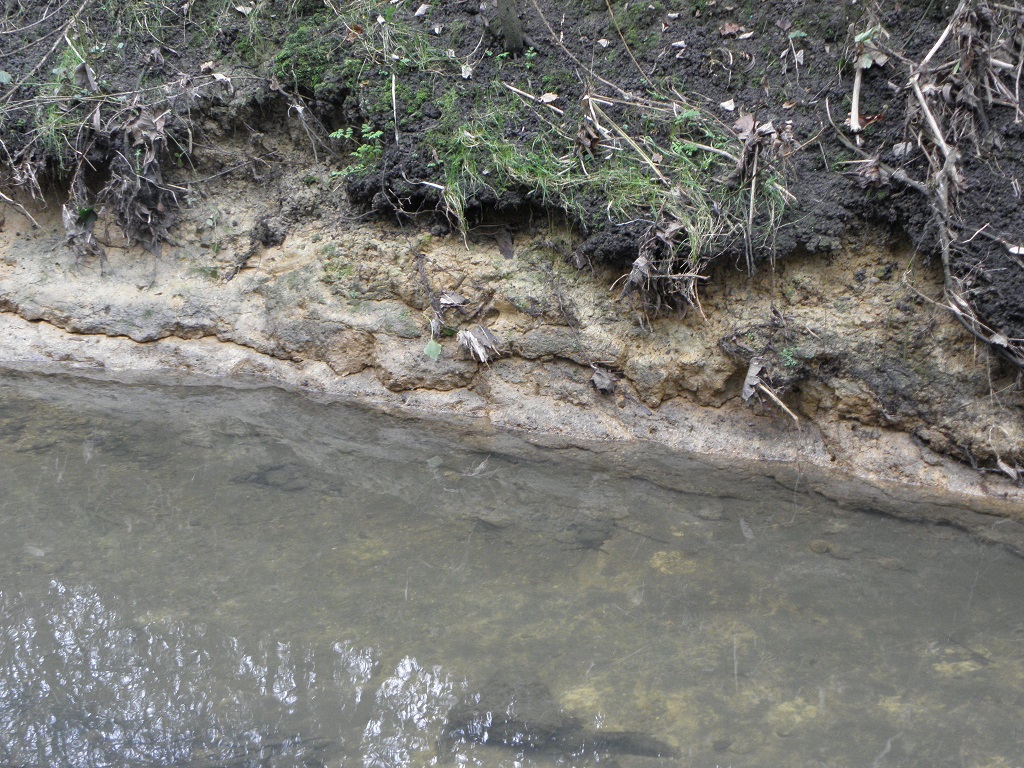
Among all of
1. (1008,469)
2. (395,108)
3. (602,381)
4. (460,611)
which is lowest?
(460,611)

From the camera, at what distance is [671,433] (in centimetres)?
411

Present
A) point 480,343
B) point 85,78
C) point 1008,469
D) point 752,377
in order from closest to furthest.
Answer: point 1008,469, point 752,377, point 480,343, point 85,78

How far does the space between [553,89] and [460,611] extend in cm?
301

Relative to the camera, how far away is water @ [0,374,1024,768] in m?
2.30

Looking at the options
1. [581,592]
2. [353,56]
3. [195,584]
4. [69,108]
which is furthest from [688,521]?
[69,108]

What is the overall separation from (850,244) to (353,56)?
2924mm

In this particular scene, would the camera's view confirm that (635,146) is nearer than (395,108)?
Yes

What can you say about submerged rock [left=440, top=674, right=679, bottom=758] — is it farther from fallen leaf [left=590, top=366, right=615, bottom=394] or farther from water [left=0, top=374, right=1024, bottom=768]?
fallen leaf [left=590, top=366, right=615, bottom=394]

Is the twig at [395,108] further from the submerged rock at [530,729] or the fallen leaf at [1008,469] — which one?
the fallen leaf at [1008,469]

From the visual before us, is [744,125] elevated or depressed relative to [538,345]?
elevated

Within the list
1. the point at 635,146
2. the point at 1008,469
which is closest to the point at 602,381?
the point at 635,146

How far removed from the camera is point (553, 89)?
4637 mm

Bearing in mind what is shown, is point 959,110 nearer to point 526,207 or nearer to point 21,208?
point 526,207

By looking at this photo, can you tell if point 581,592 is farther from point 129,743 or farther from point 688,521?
point 129,743
